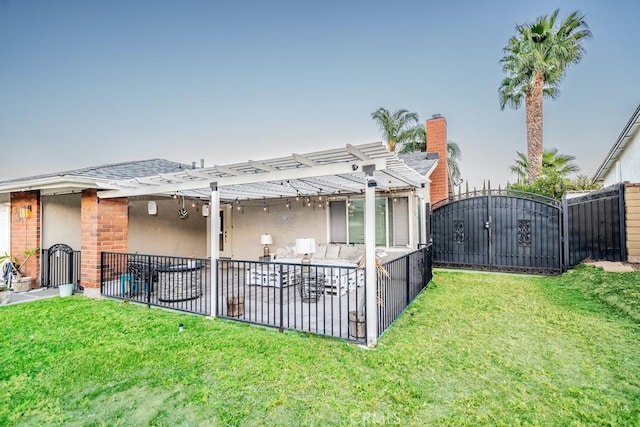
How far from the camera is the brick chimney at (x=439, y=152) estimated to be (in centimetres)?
1177

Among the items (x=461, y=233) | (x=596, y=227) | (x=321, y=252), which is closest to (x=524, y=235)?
(x=596, y=227)

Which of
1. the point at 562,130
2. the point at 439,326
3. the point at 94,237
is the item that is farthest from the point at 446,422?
the point at 562,130

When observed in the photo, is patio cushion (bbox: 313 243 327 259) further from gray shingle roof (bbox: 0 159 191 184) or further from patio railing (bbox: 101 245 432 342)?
gray shingle roof (bbox: 0 159 191 184)

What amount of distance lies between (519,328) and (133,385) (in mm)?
5307

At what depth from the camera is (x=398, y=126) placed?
2234 centimetres

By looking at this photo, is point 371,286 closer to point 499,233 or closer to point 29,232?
point 499,233

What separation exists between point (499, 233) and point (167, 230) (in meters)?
11.2

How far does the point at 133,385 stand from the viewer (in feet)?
10.5

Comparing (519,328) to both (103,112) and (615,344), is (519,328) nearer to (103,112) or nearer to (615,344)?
(615,344)

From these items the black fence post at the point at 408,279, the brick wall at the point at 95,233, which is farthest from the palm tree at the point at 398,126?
the brick wall at the point at 95,233

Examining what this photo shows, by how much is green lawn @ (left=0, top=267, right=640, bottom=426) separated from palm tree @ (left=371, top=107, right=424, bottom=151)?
1788 cm

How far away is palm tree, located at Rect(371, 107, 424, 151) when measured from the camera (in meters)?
22.0

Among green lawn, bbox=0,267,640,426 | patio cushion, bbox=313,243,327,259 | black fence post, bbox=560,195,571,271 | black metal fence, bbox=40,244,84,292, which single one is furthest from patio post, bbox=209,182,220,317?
black fence post, bbox=560,195,571,271

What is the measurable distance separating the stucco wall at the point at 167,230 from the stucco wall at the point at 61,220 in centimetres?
138
